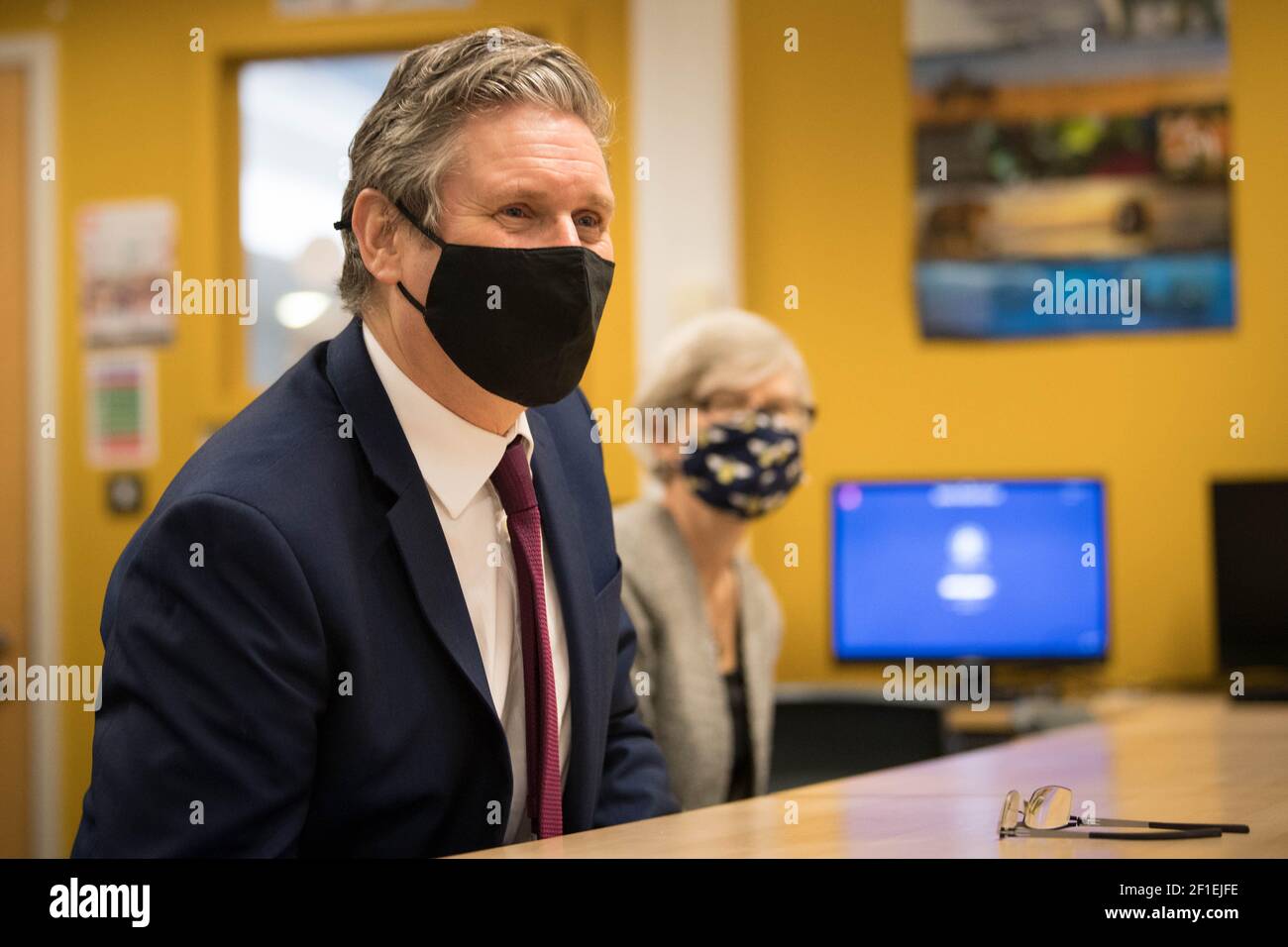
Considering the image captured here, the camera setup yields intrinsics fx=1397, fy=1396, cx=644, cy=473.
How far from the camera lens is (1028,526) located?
387 cm

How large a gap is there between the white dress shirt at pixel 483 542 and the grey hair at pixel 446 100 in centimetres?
16

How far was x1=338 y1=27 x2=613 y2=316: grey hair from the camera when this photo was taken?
133cm

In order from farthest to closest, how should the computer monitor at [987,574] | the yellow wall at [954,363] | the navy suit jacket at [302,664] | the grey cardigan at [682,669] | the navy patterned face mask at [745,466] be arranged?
the yellow wall at [954,363]
the computer monitor at [987,574]
the navy patterned face mask at [745,466]
the grey cardigan at [682,669]
the navy suit jacket at [302,664]

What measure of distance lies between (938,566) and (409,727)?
2867 millimetres

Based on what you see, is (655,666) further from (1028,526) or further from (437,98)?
(1028,526)

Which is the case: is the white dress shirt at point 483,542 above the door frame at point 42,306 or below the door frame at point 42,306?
below

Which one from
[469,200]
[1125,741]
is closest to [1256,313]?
[1125,741]

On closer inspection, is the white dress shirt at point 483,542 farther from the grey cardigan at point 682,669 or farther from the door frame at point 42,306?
the door frame at point 42,306

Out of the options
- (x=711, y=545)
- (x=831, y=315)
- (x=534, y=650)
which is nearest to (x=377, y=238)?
(x=534, y=650)

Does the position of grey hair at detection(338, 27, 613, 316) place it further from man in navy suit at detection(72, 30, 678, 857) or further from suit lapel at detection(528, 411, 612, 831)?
suit lapel at detection(528, 411, 612, 831)

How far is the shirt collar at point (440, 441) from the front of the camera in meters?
1.34

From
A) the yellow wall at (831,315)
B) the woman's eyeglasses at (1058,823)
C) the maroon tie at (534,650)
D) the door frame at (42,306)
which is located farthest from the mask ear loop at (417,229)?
the door frame at (42,306)

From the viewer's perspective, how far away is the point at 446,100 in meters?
1.33

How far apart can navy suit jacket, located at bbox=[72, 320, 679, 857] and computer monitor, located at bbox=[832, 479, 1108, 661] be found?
8.67 feet
